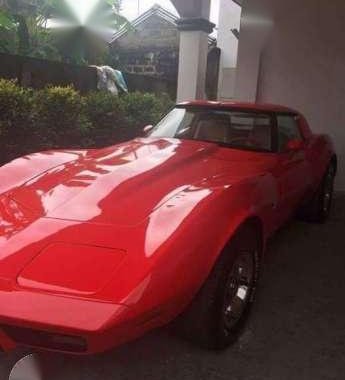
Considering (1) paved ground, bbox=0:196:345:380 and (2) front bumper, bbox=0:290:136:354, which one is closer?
(2) front bumper, bbox=0:290:136:354

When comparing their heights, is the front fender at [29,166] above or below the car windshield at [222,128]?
below

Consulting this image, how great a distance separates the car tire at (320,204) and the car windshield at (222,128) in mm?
1469

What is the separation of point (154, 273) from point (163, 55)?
19.4m

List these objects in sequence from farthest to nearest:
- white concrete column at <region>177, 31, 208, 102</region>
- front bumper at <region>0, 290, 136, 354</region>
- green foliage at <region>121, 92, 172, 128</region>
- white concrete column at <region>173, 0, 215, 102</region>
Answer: green foliage at <region>121, 92, 172, 128</region> → white concrete column at <region>177, 31, 208, 102</region> → white concrete column at <region>173, 0, 215, 102</region> → front bumper at <region>0, 290, 136, 354</region>

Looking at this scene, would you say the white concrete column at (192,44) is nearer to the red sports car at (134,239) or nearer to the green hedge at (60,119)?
the green hedge at (60,119)

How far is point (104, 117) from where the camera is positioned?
852 centimetres

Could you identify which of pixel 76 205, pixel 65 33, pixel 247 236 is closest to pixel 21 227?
pixel 76 205

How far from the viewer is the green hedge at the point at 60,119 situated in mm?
6148

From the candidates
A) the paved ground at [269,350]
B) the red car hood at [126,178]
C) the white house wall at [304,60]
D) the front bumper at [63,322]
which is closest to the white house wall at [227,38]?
the white house wall at [304,60]

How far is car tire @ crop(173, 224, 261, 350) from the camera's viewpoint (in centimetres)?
245

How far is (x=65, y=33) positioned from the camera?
15406 mm

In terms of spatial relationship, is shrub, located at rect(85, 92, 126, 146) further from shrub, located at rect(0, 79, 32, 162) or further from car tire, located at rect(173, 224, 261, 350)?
car tire, located at rect(173, 224, 261, 350)

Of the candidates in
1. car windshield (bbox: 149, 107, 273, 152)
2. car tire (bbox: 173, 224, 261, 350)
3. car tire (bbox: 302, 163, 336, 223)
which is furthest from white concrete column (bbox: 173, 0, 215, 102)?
car tire (bbox: 173, 224, 261, 350)

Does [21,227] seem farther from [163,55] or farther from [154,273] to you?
[163,55]
